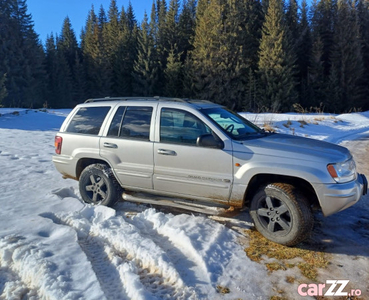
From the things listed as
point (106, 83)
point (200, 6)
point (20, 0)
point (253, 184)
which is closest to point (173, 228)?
point (253, 184)

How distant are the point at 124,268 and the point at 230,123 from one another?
2.68 meters

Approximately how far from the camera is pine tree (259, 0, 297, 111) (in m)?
33.3

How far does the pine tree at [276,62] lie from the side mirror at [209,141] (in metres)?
30.4

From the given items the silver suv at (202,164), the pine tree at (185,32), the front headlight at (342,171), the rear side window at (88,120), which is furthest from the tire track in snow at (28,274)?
the pine tree at (185,32)

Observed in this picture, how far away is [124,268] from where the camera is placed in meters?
3.34

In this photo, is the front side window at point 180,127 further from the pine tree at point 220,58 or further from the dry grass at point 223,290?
the pine tree at point 220,58

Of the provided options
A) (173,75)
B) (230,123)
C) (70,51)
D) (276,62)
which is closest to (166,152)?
(230,123)

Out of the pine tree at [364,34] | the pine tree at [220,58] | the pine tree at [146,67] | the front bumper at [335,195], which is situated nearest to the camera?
the front bumper at [335,195]

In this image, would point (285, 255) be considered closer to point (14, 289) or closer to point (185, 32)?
point (14, 289)

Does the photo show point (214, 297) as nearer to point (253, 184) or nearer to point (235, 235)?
point (235, 235)

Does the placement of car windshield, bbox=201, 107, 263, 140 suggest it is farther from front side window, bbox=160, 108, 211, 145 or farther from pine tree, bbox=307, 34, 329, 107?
pine tree, bbox=307, 34, 329, 107

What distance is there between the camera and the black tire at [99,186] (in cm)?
512

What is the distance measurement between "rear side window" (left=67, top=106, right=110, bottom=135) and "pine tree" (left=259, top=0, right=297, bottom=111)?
29.8 m

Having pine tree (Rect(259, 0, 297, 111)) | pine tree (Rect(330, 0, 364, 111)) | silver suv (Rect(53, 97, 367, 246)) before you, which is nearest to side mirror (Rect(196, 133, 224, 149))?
silver suv (Rect(53, 97, 367, 246))
